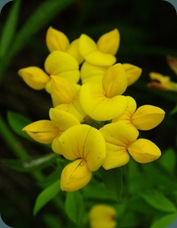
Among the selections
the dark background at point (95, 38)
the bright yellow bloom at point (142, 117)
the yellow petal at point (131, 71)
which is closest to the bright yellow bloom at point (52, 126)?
the bright yellow bloom at point (142, 117)

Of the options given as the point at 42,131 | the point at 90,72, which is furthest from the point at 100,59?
the point at 42,131

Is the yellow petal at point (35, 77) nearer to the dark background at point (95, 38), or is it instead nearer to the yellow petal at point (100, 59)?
the yellow petal at point (100, 59)

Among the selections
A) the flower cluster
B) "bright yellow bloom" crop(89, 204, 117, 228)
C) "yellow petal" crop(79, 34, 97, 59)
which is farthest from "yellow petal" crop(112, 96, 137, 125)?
"bright yellow bloom" crop(89, 204, 117, 228)

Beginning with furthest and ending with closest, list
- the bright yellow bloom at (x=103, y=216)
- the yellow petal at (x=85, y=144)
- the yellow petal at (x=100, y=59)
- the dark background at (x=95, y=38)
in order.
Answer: the dark background at (x=95, y=38) → the bright yellow bloom at (x=103, y=216) → the yellow petal at (x=100, y=59) → the yellow petal at (x=85, y=144)

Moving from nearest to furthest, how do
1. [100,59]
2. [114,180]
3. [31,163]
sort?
[114,180] < [100,59] < [31,163]

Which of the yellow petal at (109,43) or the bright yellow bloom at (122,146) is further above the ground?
the yellow petal at (109,43)

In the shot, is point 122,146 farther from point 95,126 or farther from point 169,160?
point 169,160

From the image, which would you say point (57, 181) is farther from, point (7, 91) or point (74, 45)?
point (7, 91)
